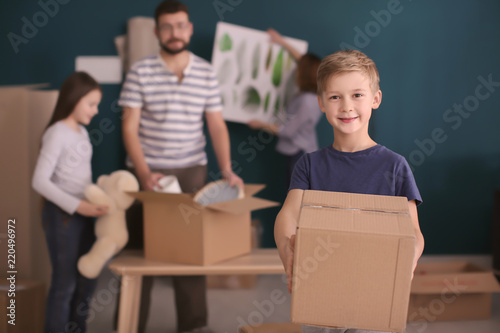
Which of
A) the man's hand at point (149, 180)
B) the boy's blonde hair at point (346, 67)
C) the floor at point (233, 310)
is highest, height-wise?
the boy's blonde hair at point (346, 67)

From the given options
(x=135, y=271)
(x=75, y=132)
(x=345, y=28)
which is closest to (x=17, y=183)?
(x=75, y=132)

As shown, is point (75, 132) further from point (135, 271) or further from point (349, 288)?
point (349, 288)

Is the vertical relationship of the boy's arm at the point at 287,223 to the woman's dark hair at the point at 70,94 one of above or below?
below

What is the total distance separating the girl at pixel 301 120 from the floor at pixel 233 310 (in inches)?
34.3

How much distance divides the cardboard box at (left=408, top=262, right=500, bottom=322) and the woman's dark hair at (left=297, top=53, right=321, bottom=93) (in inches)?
54.7

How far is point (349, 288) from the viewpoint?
112cm

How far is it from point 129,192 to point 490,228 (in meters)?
2.91

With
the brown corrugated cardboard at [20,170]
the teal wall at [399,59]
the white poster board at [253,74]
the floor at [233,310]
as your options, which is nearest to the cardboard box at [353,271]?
the floor at [233,310]

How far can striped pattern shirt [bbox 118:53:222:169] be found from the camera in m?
2.66

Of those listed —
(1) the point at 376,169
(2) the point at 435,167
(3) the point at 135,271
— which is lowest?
(3) the point at 135,271

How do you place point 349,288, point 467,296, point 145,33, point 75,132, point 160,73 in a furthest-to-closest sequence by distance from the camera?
point 145,33 → point 467,296 → point 160,73 → point 75,132 → point 349,288

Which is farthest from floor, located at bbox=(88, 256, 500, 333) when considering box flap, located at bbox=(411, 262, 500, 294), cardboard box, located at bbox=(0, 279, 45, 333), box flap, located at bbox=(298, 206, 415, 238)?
box flap, located at bbox=(298, 206, 415, 238)

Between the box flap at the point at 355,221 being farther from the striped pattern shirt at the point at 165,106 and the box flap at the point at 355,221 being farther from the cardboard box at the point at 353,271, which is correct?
the striped pattern shirt at the point at 165,106

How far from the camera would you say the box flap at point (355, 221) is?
110 centimetres
